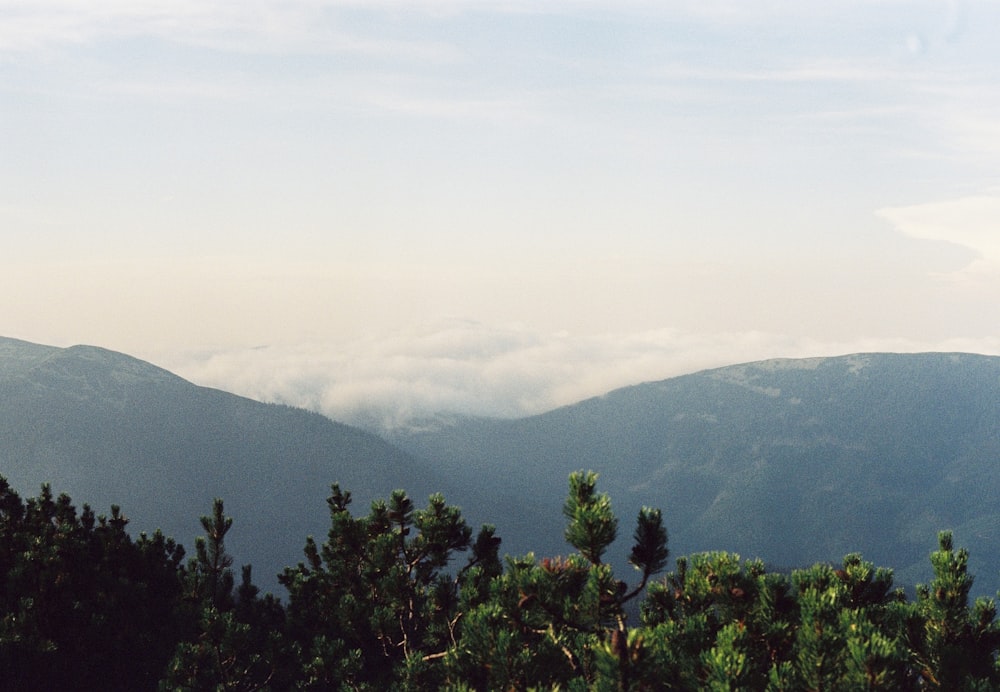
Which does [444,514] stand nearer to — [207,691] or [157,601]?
[207,691]

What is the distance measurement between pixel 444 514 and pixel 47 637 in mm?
16069

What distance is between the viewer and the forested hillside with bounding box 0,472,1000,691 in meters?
13.0

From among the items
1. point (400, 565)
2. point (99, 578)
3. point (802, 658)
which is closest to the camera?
point (802, 658)

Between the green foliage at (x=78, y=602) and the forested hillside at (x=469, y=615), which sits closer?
the forested hillside at (x=469, y=615)

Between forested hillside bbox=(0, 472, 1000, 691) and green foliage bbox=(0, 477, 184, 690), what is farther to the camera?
green foliage bbox=(0, 477, 184, 690)

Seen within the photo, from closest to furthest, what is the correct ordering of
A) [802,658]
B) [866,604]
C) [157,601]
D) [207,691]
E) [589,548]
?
[802,658]
[589,548]
[866,604]
[207,691]
[157,601]

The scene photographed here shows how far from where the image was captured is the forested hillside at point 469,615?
13.0 metres

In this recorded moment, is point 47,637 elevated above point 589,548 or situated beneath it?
situated beneath

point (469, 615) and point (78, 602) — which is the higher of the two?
point (469, 615)

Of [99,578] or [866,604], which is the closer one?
[866,604]

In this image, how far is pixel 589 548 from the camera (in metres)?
13.5

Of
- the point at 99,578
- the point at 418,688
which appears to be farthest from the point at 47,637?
the point at 418,688

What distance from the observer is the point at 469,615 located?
45.3 feet

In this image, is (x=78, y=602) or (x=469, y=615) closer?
(x=469, y=615)
